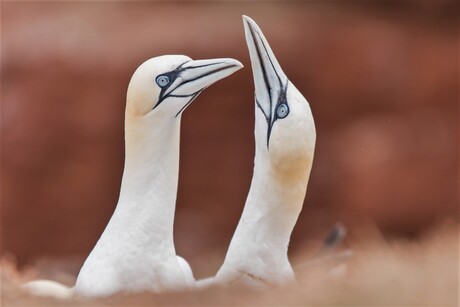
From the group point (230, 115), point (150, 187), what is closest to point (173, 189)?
point (150, 187)

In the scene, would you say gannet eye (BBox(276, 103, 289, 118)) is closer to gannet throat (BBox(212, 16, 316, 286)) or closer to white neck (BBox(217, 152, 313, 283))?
gannet throat (BBox(212, 16, 316, 286))

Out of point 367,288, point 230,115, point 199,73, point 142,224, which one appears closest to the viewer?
point 367,288

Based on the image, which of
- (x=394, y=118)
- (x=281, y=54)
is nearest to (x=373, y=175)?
(x=394, y=118)

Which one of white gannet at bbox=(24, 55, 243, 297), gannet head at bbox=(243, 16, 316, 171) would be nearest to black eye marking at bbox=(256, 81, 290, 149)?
gannet head at bbox=(243, 16, 316, 171)

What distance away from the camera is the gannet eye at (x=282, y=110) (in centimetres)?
312

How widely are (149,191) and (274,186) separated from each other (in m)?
0.32

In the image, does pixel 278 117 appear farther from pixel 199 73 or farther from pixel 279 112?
pixel 199 73

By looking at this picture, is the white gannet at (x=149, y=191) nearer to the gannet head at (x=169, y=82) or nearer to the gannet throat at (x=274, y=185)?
the gannet head at (x=169, y=82)

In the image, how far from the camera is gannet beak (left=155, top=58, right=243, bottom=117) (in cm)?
321

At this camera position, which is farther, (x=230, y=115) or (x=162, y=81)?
(x=230, y=115)

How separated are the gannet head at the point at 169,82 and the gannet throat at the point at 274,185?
0.14 meters

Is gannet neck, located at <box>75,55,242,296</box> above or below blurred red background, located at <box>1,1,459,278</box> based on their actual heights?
above

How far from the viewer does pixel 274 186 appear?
3170mm

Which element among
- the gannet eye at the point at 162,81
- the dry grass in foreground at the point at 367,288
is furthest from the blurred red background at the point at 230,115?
the dry grass in foreground at the point at 367,288
